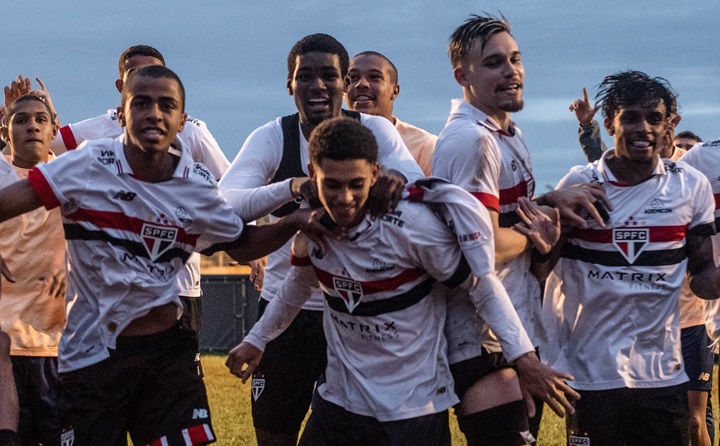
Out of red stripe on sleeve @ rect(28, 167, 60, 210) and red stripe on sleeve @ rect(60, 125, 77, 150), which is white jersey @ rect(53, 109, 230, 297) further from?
red stripe on sleeve @ rect(28, 167, 60, 210)

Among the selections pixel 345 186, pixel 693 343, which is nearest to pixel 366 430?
pixel 345 186

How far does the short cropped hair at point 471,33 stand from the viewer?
20.6ft

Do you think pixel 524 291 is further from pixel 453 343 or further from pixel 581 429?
pixel 581 429

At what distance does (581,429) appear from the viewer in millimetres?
6516

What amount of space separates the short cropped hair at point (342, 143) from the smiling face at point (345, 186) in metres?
0.02

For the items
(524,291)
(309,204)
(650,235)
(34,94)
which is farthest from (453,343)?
(34,94)

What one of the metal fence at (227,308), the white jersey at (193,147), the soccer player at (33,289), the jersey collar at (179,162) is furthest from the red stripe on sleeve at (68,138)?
the metal fence at (227,308)

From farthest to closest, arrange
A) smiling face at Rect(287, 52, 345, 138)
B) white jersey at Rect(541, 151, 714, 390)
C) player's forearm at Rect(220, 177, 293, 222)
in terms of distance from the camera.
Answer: smiling face at Rect(287, 52, 345, 138) → white jersey at Rect(541, 151, 714, 390) → player's forearm at Rect(220, 177, 293, 222)

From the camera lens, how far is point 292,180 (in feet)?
19.4

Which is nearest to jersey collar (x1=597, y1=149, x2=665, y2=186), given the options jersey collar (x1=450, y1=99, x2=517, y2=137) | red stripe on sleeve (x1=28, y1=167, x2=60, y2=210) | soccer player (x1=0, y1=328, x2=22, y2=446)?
jersey collar (x1=450, y1=99, x2=517, y2=137)

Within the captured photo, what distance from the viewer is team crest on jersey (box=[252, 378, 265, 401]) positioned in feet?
24.0

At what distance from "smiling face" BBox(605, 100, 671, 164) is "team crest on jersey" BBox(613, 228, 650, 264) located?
0.42 m

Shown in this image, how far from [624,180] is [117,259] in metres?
2.83

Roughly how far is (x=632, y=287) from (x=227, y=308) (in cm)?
1713
